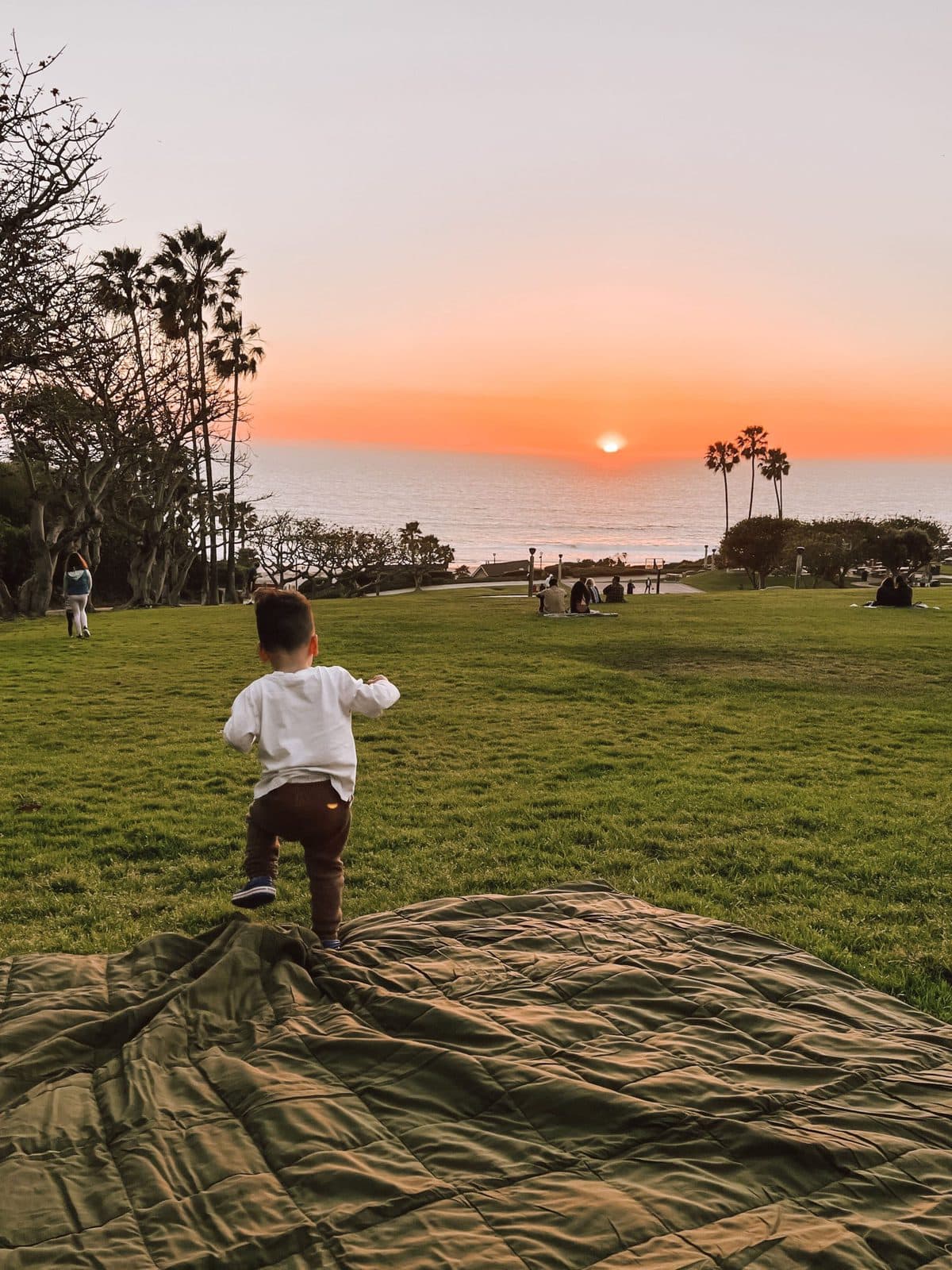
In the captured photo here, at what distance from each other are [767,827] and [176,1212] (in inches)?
213

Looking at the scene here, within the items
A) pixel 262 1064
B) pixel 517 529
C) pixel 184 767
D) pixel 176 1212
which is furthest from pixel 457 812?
pixel 517 529

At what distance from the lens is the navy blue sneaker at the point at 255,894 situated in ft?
14.9

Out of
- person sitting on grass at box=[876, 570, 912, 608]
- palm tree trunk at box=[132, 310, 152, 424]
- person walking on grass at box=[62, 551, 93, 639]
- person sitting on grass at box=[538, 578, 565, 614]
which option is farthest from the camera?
person sitting on grass at box=[876, 570, 912, 608]

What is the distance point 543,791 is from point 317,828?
389 cm

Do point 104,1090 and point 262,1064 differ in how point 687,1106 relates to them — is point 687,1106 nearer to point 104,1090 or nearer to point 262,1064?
point 262,1064

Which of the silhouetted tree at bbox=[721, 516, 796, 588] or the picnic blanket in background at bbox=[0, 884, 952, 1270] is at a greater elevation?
the silhouetted tree at bbox=[721, 516, 796, 588]

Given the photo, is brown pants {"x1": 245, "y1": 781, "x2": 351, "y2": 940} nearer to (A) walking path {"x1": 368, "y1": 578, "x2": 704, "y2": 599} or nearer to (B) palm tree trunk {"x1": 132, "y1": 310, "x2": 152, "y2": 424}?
(B) palm tree trunk {"x1": 132, "y1": 310, "x2": 152, "y2": 424}

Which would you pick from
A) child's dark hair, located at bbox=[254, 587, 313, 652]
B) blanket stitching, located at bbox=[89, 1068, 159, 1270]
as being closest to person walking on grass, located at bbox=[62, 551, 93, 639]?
child's dark hair, located at bbox=[254, 587, 313, 652]

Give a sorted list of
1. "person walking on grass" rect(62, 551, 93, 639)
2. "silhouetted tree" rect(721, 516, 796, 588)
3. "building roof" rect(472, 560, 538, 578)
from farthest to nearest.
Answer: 1. "silhouetted tree" rect(721, 516, 796, 588)
2. "building roof" rect(472, 560, 538, 578)
3. "person walking on grass" rect(62, 551, 93, 639)

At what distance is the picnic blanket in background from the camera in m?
2.34

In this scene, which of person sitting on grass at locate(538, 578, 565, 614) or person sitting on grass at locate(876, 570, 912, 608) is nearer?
person sitting on grass at locate(538, 578, 565, 614)

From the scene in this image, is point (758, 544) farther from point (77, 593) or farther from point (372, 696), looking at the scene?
point (372, 696)

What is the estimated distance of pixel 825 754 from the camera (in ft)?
30.9

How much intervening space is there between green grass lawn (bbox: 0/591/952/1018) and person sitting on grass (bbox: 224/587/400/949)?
90 centimetres
